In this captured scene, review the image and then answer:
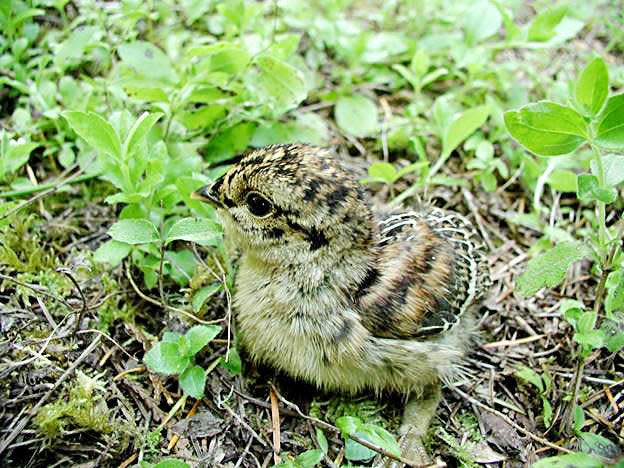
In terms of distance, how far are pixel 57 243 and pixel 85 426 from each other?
1.14 metres

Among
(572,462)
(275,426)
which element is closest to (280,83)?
(275,426)

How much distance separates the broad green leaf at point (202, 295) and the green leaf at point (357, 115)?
5.15 feet

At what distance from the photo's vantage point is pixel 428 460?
2.73 metres

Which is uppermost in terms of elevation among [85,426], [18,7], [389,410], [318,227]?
[18,7]

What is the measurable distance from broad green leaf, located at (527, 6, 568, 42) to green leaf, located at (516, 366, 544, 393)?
7.50ft

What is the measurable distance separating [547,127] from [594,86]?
0.24m

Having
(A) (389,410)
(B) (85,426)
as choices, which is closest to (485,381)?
(A) (389,410)

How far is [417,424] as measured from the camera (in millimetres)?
2871

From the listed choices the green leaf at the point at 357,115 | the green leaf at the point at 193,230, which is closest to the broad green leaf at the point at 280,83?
the green leaf at the point at 357,115

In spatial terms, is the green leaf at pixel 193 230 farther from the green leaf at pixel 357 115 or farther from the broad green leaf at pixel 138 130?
the green leaf at pixel 357 115

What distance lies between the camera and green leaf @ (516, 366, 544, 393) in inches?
118

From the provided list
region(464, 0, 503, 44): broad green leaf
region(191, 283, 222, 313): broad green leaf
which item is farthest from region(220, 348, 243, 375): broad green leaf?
region(464, 0, 503, 44): broad green leaf

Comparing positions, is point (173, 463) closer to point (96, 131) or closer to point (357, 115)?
point (96, 131)

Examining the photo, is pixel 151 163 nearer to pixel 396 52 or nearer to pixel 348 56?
pixel 348 56
